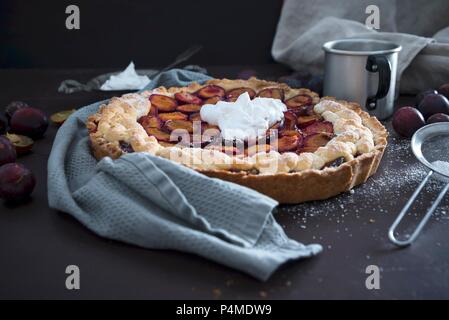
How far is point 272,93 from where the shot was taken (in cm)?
201

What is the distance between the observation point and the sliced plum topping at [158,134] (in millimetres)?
1675

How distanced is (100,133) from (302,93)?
73 centimetres

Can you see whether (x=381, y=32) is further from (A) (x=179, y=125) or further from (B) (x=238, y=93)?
(A) (x=179, y=125)

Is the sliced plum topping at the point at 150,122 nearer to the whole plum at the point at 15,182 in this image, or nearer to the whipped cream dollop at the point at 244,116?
the whipped cream dollop at the point at 244,116

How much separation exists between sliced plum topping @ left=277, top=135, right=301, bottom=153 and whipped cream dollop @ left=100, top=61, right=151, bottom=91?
800mm

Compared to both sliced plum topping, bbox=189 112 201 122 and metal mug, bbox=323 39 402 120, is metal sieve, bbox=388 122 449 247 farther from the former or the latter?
sliced plum topping, bbox=189 112 201 122

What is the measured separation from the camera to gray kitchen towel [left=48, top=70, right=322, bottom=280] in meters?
1.17

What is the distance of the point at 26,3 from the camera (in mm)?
2740

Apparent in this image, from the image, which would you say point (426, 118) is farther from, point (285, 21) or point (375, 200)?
point (285, 21)
